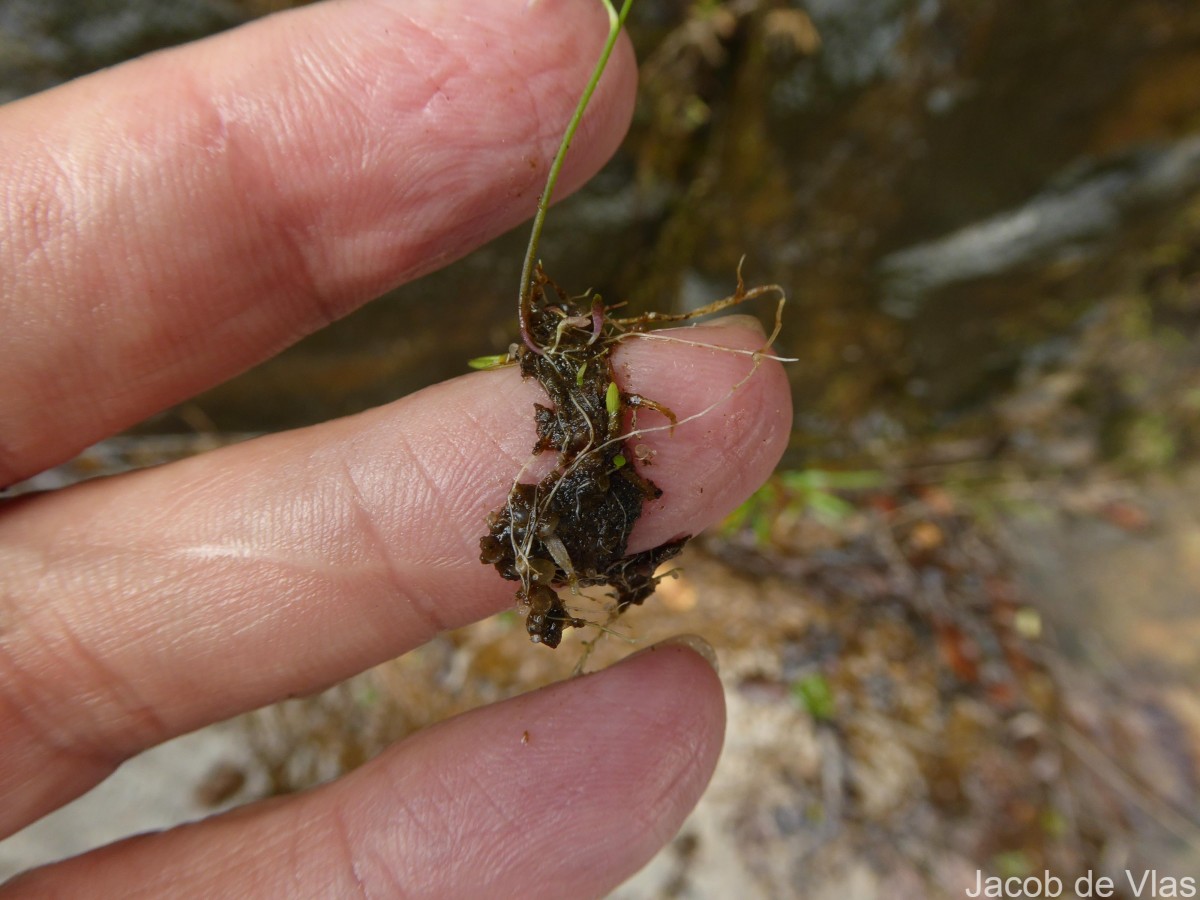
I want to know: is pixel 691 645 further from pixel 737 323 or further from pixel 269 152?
pixel 269 152

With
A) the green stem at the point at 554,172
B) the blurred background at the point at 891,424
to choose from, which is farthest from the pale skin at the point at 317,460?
the blurred background at the point at 891,424

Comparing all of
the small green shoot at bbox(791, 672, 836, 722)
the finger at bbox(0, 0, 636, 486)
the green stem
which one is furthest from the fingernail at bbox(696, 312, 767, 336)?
the small green shoot at bbox(791, 672, 836, 722)

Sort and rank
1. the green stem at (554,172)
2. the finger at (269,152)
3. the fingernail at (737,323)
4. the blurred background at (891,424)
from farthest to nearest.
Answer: the blurred background at (891,424) < the fingernail at (737,323) < the finger at (269,152) < the green stem at (554,172)

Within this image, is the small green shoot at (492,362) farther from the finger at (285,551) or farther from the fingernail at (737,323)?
the fingernail at (737,323)

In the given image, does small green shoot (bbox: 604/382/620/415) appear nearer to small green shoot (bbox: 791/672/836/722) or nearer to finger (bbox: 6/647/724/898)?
finger (bbox: 6/647/724/898)

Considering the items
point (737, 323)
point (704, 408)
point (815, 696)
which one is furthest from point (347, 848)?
point (815, 696)

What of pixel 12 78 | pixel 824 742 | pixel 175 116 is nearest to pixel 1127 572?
pixel 824 742
